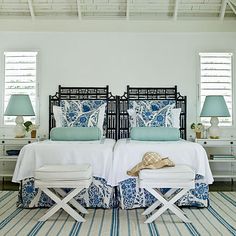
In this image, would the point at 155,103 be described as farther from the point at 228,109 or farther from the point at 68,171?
the point at 68,171

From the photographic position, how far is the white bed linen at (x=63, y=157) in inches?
159

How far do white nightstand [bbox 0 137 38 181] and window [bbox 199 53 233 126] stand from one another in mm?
2932

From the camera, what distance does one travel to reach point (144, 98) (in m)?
6.05

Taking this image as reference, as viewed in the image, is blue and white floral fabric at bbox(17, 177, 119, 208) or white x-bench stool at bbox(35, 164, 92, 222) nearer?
white x-bench stool at bbox(35, 164, 92, 222)

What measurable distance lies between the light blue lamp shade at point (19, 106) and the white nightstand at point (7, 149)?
40cm

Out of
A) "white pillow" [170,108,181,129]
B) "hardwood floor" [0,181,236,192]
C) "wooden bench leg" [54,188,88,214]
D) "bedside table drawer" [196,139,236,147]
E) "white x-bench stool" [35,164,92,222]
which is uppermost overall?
"white pillow" [170,108,181,129]

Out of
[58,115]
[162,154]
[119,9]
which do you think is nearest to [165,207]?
[162,154]

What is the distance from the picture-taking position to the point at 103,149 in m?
4.09

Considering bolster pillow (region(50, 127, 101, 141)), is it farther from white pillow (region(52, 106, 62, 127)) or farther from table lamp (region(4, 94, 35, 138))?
table lamp (region(4, 94, 35, 138))

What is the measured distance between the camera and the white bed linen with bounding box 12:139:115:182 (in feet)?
13.2

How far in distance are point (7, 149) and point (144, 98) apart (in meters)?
2.46

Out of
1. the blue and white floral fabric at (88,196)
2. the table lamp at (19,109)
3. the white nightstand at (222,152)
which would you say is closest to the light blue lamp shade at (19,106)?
the table lamp at (19,109)

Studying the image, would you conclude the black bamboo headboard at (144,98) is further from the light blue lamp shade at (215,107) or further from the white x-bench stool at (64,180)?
the white x-bench stool at (64,180)

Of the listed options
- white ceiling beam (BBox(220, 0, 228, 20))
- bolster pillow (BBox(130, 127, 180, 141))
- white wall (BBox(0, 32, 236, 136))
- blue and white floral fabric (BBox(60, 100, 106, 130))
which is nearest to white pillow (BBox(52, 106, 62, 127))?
blue and white floral fabric (BBox(60, 100, 106, 130))
